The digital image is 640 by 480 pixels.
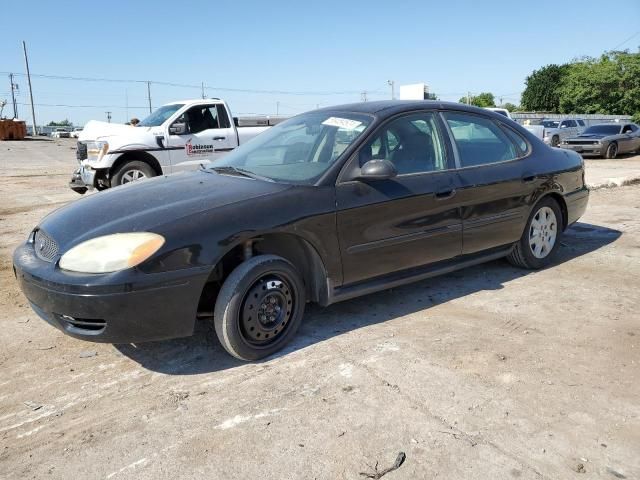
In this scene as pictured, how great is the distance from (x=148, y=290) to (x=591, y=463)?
226 cm

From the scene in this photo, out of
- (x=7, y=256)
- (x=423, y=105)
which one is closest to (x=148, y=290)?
(x=423, y=105)

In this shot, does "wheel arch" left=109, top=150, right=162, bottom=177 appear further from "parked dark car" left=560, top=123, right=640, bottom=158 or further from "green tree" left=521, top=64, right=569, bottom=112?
"green tree" left=521, top=64, right=569, bottom=112

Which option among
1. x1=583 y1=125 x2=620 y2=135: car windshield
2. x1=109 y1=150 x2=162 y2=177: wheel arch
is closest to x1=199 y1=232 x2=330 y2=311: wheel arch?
x1=109 y1=150 x2=162 y2=177: wheel arch

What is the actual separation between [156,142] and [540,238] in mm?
7103

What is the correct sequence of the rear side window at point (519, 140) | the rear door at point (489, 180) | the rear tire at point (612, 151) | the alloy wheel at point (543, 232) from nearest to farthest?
the rear door at point (489, 180), the rear side window at point (519, 140), the alloy wheel at point (543, 232), the rear tire at point (612, 151)

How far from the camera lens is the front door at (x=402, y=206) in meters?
3.58

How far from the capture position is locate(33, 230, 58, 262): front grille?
10.1 feet

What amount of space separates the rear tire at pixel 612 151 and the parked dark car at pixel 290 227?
17.0 m

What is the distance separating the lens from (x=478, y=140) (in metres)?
4.51

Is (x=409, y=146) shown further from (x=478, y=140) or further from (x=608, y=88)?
Answer: (x=608, y=88)

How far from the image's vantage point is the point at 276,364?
Answer: 3.26 metres

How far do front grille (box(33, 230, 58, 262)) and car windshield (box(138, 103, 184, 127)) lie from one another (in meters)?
7.11

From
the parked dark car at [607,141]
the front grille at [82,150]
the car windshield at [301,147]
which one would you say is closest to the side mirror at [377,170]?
the car windshield at [301,147]

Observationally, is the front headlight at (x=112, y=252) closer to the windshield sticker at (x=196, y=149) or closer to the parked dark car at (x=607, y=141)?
the windshield sticker at (x=196, y=149)
